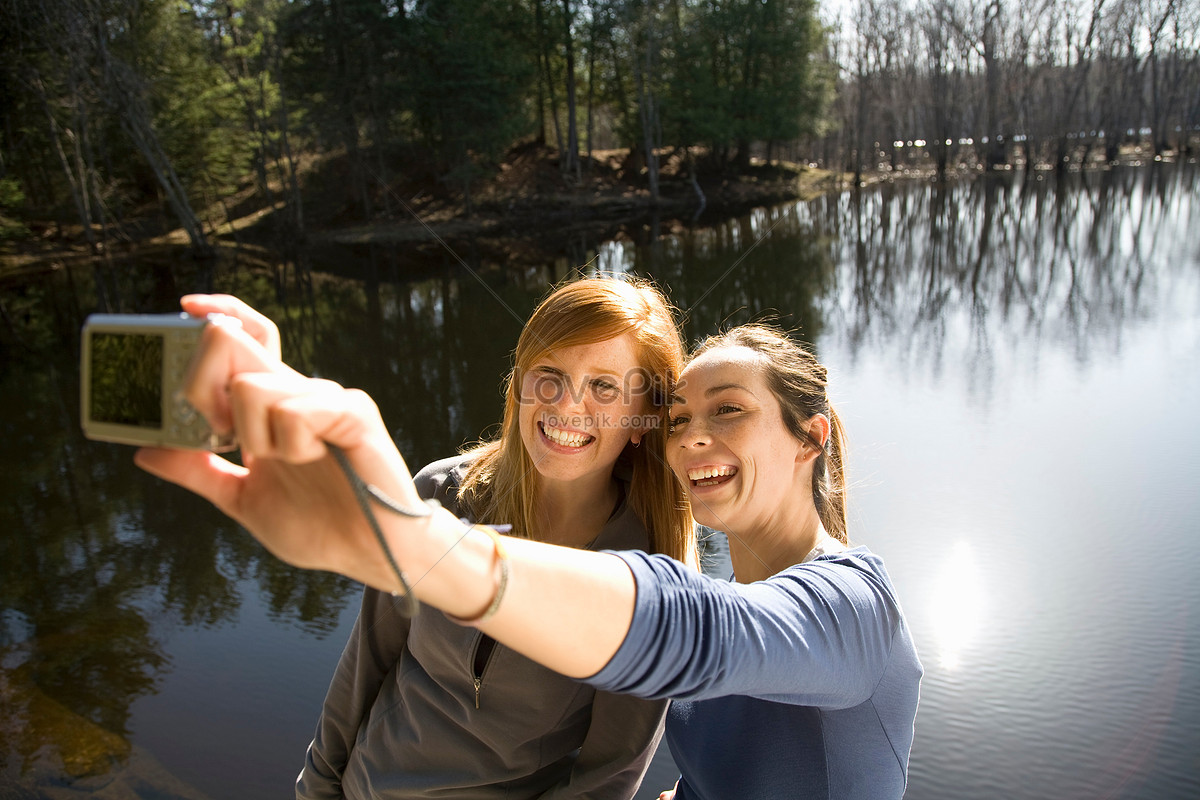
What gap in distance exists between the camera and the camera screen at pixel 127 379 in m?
0.88

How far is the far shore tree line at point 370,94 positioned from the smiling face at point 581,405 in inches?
909

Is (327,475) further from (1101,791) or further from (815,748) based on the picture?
(1101,791)

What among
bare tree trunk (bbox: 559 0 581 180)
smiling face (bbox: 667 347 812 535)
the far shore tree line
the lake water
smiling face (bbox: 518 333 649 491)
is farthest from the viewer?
bare tree trunk (bbox: 559 0 581 180)

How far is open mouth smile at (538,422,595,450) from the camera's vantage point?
81.0 inches

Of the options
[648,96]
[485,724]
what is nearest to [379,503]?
[485,724]

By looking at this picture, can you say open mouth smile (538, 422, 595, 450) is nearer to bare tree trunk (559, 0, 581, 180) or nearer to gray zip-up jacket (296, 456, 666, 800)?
gray zip-up jacket (296, 456, 666, 800)

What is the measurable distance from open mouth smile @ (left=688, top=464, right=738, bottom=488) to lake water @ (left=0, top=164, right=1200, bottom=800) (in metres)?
1.27

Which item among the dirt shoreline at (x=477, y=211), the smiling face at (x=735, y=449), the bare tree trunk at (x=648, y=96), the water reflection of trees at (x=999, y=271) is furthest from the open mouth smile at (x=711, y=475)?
the bare tree trunk at (x=648, y=96)

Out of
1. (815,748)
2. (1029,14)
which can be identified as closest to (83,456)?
(815,748)

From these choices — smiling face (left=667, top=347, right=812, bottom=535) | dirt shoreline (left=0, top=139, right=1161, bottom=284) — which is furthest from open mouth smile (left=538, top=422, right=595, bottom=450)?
dirt shoreline (left=0, top=139, right=1161, bottom=284)

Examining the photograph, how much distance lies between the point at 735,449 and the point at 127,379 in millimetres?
1353

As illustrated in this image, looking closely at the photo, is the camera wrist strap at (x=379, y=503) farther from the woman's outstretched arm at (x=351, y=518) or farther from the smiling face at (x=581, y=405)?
the smiling face at (x=581, y=405)

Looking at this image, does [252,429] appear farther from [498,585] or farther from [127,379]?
[498,585]

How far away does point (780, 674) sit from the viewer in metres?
1.19
